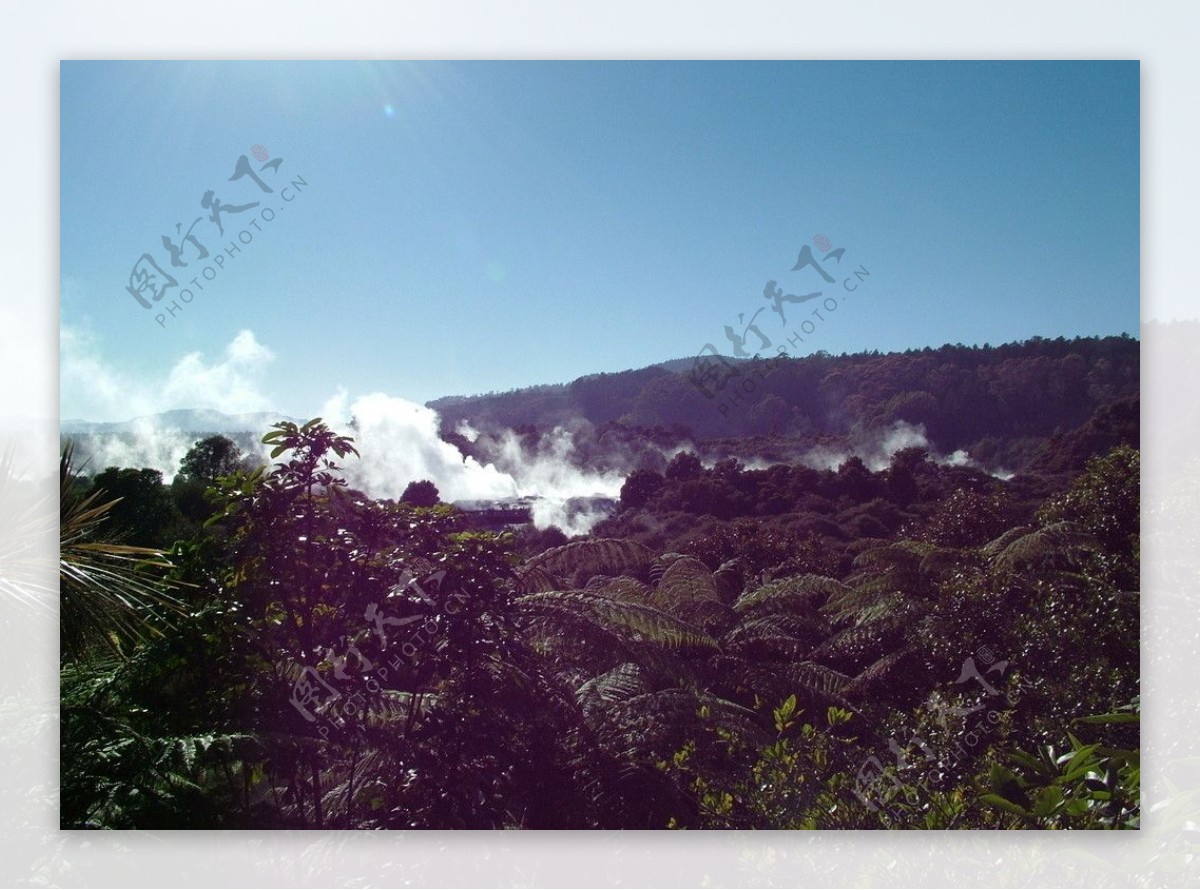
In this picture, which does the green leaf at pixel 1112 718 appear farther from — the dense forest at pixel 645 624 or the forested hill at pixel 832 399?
the forested hill at pixel 832 399

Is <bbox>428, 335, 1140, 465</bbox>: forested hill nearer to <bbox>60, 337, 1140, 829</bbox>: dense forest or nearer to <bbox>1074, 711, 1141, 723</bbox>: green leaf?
<bbox>60, 337, 1140, 829</bbox>: dense forest

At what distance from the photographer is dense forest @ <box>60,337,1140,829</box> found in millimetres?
3395

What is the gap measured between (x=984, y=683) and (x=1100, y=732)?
458 millimetres

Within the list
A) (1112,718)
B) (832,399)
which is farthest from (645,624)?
(1112,718)

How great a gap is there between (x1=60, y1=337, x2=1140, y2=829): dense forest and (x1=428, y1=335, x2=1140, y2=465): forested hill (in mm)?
12

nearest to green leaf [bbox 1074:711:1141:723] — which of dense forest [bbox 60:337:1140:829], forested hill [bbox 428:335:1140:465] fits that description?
dense forest [bbox 60:337:1140:829]

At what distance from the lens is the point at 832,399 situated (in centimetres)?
360

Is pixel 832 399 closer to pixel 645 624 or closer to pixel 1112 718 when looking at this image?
pixel 645 624

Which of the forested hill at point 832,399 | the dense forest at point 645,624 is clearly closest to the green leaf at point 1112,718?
the dense forest at point 645,624

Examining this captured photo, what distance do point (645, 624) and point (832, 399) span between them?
3.64 ft

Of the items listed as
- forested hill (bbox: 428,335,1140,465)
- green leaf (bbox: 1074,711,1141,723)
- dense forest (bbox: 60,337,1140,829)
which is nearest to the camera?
green leaf (bbox: 1074,711,1141,723)

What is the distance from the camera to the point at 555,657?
3.46 m

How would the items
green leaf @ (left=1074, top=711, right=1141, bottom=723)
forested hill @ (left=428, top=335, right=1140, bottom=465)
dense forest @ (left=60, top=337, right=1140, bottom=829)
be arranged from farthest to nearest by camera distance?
forested hill @ (left=428, top=335, right=1140, bottom=465)
dense forest @ (left=60, top=337, right=1140, bottom=829)
green leaf @ (left=1074, top=711, right=1141, bottom=723)

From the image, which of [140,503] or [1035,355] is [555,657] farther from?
[1035,355]
